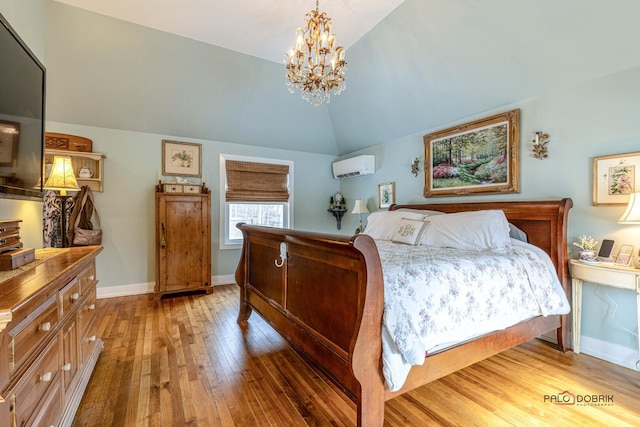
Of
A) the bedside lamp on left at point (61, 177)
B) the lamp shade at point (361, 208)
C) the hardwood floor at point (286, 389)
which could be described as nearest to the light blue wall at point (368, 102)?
the lamp shade at point (361, 208)

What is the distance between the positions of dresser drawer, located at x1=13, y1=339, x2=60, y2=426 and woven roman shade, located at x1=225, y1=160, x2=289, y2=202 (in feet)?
11.1

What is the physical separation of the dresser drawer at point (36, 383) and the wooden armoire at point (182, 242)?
254 centimetres

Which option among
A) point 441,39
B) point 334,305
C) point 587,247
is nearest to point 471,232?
point 587,247

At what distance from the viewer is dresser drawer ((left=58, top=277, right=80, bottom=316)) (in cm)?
138

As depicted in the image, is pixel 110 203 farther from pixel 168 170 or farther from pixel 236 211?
pixel 236 211

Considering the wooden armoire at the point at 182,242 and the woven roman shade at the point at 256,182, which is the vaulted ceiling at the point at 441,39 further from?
the wooden armoire at the point at 182,242

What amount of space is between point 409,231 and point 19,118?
3040 millimetres

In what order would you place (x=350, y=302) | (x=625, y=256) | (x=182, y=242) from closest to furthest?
(x=350, y=302), (x=625, y=256), (x=182, y=242)

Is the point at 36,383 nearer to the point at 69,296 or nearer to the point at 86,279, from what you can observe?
the point at 69,296

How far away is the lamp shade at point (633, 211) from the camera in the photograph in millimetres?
1922

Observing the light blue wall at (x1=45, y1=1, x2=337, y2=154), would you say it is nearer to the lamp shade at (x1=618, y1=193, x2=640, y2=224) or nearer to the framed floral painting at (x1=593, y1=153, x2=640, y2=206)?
the framed floral painting at (x1=593, y1=153, x2=640, y2=206)

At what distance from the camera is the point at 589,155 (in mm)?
2379

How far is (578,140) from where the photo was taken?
8.01 ft

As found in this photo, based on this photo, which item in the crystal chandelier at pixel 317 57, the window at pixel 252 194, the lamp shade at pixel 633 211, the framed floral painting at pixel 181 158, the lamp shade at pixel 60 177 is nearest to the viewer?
the lamp shade at pixel 633 211
